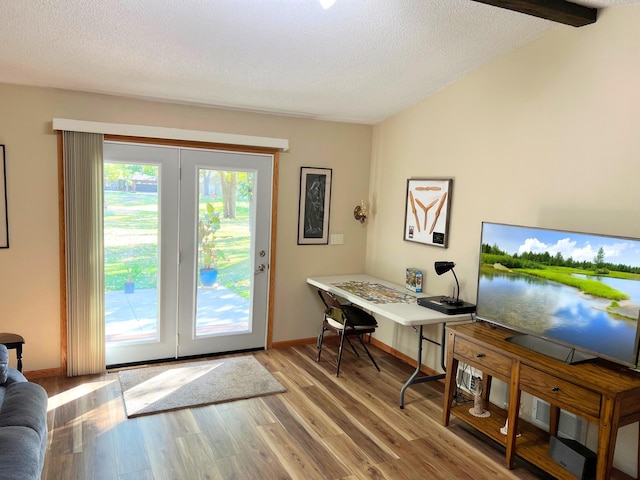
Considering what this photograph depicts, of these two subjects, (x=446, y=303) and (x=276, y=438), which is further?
(x=446, y=303)

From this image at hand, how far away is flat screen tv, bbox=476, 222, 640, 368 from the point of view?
2.39m

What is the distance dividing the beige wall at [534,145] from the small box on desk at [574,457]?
0.31 metres

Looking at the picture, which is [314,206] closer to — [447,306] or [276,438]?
[447,306]

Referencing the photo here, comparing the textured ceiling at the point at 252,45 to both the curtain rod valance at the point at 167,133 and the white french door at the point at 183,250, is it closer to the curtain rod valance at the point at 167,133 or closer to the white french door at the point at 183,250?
the curtain rod valance at the point at 167,133

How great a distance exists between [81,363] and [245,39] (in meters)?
2.79

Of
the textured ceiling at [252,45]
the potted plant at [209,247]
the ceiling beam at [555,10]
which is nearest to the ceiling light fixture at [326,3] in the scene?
the textured ceiling at [252,45]

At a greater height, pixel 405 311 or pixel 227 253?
pixel 227 253

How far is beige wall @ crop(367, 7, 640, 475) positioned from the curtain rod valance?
4.12ft

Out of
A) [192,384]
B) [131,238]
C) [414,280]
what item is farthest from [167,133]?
[414,280]

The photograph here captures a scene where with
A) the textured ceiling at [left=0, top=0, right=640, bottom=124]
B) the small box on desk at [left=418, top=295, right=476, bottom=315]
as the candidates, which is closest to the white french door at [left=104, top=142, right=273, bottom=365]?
the textured ceiling at [left=0, top=0, right=640, bottom=124]

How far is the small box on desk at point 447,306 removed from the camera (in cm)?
346

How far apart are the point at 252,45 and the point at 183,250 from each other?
74.3 inches

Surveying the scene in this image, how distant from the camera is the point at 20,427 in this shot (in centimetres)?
220

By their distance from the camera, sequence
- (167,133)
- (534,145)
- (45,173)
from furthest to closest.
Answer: (167,133) → (45,173) → (534,145)
